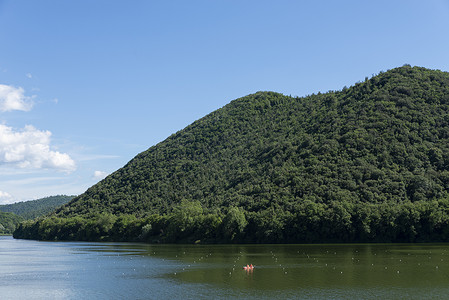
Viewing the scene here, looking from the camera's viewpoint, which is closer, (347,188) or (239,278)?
(239,278)

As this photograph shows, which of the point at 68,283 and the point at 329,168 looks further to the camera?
the point at 329,168

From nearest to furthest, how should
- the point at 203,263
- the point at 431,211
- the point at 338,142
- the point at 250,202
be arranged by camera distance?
the point at 203,263 → the point at 431,211 → the point at 250,202 → the point at 338,142

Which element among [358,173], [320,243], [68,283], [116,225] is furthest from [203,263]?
[116,225]

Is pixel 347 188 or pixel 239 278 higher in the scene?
pixel 347 188

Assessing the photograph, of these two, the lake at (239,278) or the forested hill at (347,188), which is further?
the forested hill at (347,188)

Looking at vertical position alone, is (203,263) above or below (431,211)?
below

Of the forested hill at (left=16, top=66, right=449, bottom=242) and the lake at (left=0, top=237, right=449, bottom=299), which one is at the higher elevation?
the forested hill at (left=16, top=66, right=449, bottom=242)

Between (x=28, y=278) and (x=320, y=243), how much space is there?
83715mm

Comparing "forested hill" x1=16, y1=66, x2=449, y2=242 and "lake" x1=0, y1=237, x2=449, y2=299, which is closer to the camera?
"lake" x1=0, y1=237, x2=449, y2=299

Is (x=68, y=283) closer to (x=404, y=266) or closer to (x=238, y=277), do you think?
(x=238, y=277)

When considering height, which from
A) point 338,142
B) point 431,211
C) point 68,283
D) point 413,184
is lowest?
point 68,283

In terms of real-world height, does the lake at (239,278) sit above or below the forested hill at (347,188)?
below

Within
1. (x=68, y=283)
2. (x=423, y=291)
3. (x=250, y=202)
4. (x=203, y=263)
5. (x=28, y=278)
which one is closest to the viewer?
(x=423, y=291)

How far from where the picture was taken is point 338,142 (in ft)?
575
